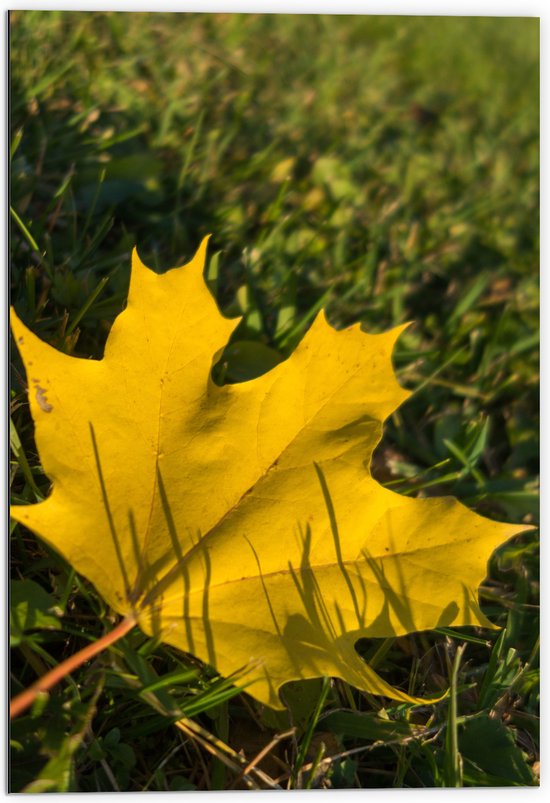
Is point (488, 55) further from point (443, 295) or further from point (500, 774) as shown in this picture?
point (500, 774)

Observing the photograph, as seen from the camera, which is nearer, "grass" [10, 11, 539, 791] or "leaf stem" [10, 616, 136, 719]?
"leaf stem" [10, 616, 136, 719]

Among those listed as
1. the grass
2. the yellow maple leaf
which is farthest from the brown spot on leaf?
the grass

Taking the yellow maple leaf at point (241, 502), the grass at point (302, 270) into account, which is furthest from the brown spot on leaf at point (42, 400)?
the grass at point (302, 270)

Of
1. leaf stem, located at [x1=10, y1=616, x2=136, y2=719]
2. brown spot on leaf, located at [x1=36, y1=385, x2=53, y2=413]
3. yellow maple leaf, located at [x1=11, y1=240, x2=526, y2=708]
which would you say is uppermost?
brown spot on leaf, located at [x1=36, y1=385, x2=53, y2=413]

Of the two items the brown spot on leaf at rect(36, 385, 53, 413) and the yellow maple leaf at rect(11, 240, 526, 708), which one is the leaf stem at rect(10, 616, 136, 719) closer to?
the yellow maple leaf at rect(11, 240, 526, 708)

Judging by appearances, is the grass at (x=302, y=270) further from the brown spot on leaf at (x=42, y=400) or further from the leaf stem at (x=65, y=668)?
the brown spot on leaf at (x=42, y=400)

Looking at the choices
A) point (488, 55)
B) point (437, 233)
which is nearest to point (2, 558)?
point (437, 233)

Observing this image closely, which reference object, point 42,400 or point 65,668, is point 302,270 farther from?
point 65,668
